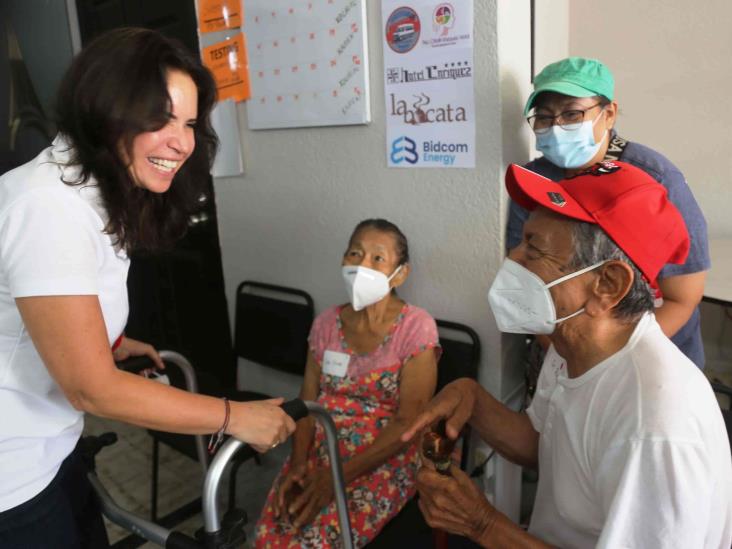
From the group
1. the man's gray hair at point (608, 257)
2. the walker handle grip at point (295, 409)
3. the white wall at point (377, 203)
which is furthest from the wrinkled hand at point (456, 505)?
the white wall at point (377, 203)

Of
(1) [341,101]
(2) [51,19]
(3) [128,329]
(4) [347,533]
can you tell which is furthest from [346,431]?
(2) [51,19]

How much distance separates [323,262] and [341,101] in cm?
64

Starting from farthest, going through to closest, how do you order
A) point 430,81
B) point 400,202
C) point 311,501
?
A: 1. point 400,202
2. point 430,81
3. point 311,501

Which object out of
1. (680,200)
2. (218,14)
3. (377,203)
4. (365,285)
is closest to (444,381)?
(365,285)

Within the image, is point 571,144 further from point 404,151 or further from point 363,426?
point 363,426

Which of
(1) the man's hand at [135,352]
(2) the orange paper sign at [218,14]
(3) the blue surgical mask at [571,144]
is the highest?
(2) the orange paper sign at [218,14]

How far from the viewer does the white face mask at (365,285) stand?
1.71 meters

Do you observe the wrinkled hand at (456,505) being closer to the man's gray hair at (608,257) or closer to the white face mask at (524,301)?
the white face mask at (524,301)

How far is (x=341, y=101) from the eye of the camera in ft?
6.33

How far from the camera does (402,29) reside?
5.58 feet

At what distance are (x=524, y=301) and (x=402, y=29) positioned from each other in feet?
3.39

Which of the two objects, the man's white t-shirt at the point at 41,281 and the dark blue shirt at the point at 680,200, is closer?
the man's white t-shirt at the point at 41,281

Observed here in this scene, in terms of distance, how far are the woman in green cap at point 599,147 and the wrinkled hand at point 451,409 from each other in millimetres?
580

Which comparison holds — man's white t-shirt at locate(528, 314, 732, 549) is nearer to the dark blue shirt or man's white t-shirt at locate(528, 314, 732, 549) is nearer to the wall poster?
the dark blue shirt
